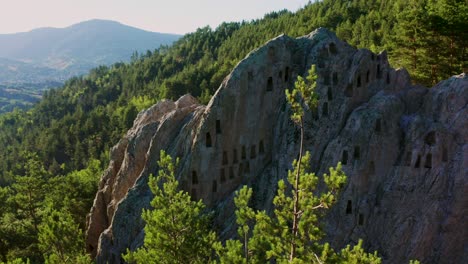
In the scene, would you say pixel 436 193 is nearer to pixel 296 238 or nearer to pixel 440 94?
pixel 440 94

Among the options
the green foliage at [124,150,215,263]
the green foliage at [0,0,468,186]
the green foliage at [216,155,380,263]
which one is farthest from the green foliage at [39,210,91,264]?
the green foliage at [0,0,468,186]

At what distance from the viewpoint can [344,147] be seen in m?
33.5

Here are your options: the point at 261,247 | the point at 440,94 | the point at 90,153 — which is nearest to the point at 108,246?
the point at 261,247

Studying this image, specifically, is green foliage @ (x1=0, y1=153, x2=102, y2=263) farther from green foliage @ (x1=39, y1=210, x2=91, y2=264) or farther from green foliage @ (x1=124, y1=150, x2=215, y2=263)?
green foliage @ (x1=124, y1=150, x2=215, y2=263)

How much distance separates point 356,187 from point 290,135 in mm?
7919

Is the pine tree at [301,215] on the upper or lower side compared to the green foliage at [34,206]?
upper

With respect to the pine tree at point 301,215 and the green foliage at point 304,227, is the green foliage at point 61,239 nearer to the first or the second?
the green foliage at point 304,227

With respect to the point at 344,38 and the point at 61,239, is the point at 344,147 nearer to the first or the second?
the point at 61,239

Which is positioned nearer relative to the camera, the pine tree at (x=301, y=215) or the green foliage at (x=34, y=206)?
the pine tree at (x=301, y=215)

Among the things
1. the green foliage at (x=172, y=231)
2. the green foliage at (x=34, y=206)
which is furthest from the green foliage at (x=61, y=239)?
the green foliage at (x=172, y=231)

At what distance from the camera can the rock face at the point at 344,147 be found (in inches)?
1266

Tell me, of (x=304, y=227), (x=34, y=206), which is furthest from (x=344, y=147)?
(x=34, y=206)

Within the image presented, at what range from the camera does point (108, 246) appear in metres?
39.2

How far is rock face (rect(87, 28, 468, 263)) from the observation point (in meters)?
32.2
